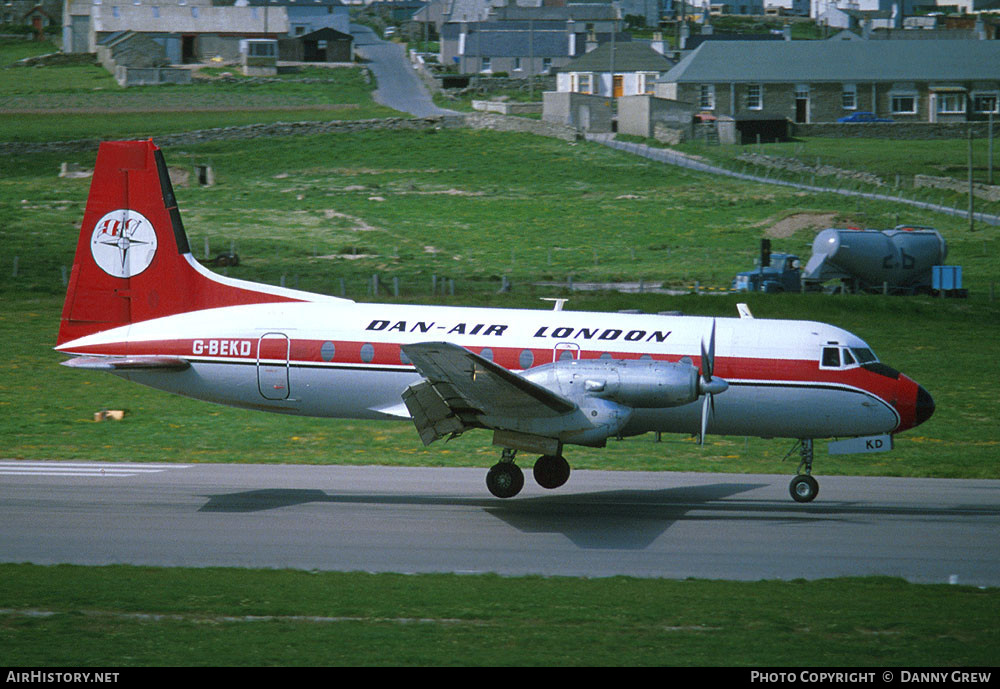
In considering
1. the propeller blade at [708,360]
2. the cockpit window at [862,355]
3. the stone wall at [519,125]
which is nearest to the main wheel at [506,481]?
the propeller blade at [708,360]

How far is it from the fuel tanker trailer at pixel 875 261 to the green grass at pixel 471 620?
3860 centimetres

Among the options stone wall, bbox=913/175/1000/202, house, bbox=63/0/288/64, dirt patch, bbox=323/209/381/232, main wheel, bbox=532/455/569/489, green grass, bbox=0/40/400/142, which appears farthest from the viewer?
house, bbox=63/0/288/64

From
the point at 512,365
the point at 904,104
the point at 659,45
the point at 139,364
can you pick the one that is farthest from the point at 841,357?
the point at 659,45

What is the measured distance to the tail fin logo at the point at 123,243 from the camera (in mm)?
26703

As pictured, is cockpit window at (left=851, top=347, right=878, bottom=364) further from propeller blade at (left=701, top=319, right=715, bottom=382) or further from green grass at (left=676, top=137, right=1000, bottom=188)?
green grass at (left=676, top=137, right=1000, bottom=188)

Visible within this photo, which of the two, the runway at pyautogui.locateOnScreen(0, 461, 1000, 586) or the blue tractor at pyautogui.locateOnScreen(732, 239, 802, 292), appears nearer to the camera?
the runway at pyautogui.locateOnScreen(0, 461, 1000, 586)

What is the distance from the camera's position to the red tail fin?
26.6 m

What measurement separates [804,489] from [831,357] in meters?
2.96

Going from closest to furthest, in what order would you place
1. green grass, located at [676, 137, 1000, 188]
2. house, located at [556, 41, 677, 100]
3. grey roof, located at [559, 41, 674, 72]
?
green grass, located at [676, 137, 1000, 188] < house, located at [556, 41, 677, 100] < grey roof, located at [559, 41, 674, 72]

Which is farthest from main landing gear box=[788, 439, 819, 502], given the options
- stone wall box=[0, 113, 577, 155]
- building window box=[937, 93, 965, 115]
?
building window box=[937, 93, 965, 115]

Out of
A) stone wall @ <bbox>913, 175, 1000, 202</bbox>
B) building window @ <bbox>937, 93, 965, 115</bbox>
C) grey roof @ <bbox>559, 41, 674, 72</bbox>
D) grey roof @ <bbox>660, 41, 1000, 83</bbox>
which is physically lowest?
stone wall @ <bbox>913, 175, 1000, 202</bbox>

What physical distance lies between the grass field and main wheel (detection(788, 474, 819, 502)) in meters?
4.07
